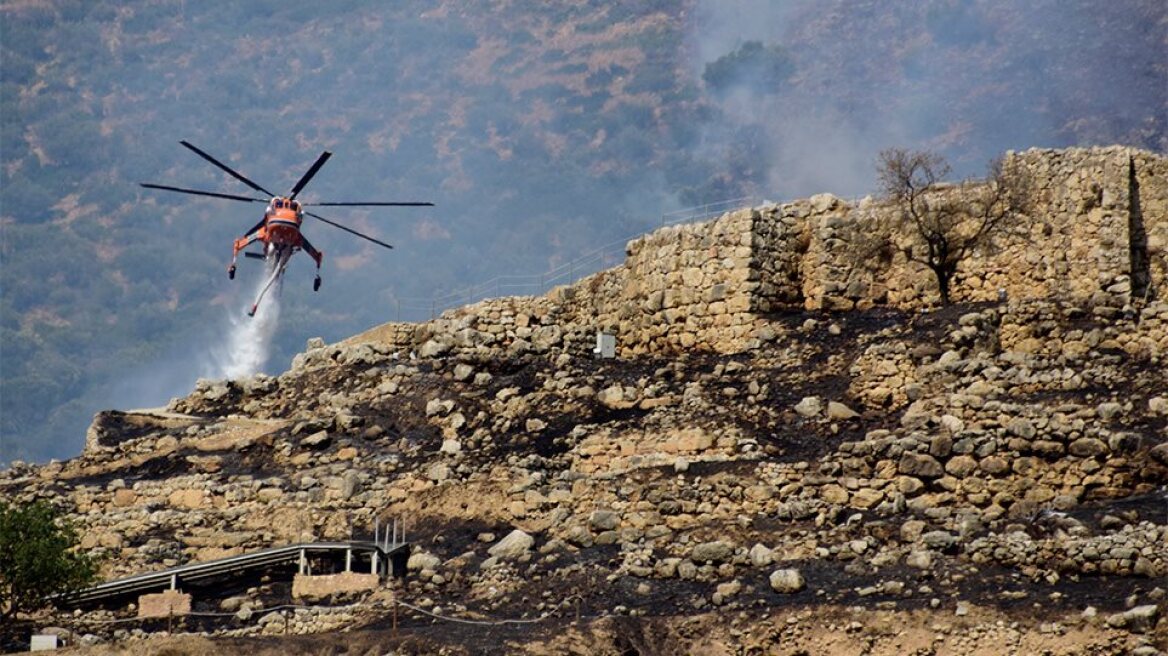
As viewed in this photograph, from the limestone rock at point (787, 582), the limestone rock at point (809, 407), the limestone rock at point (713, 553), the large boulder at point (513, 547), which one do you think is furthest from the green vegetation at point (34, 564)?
the limestone rock at point (809, 407)

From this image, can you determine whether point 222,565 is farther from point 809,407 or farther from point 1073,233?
point 1073,233

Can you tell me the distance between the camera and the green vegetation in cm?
4303

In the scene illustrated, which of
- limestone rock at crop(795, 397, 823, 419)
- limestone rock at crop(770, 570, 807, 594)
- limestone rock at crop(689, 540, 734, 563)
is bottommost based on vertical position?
limestone rock at crop(770, 570, 807, 594)

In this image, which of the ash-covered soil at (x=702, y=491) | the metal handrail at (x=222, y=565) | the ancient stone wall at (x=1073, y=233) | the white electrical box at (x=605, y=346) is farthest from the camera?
the white electrical box at (x=605, y=346)

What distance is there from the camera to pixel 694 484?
44.8m

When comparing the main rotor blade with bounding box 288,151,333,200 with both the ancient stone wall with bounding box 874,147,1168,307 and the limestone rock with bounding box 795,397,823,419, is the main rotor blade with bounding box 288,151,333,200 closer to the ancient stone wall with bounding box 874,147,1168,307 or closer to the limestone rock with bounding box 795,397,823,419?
the ancient stone wall with bounding box 874,147,1168,307

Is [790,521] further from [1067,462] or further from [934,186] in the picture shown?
[934,186]

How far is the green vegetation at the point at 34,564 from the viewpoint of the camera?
43031 mm

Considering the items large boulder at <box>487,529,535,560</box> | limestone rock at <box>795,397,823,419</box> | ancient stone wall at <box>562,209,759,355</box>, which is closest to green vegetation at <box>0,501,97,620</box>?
large boulder at <box>487,529,535,560</box>

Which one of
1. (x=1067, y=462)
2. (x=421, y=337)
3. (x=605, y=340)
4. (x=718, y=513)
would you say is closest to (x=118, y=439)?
(x=421, y=337)

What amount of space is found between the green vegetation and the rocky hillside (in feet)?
2.94

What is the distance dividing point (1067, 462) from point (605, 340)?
49.6 ft

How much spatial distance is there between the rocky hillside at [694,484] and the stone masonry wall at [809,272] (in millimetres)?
248

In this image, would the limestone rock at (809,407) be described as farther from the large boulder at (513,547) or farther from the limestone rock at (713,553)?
the large boulder at (513,547)
